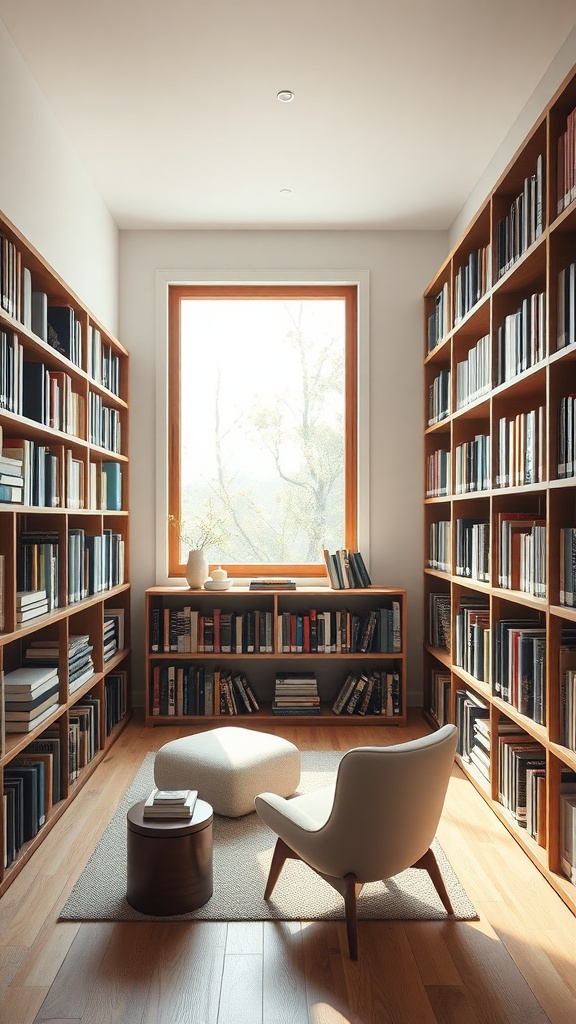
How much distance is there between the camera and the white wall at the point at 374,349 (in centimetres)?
506

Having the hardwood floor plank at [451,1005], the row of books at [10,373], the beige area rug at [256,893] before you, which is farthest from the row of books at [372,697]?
the row of books at [10,373]

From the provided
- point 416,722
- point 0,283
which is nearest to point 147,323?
point 0,283

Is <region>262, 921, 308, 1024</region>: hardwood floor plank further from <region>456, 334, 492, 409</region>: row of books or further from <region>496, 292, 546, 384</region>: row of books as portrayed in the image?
<region>456, 334, 492, 409</region>: row of books

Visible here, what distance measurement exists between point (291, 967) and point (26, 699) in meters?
1.38

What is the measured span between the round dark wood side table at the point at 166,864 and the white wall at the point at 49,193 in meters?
2.38

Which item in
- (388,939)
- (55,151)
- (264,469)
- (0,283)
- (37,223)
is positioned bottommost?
(388,939)

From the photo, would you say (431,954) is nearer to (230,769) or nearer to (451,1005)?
(451,1005)

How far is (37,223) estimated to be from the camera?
3377 millimetres

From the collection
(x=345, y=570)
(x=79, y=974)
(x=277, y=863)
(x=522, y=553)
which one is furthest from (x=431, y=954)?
(x=345, y=570)

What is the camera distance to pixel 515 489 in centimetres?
298

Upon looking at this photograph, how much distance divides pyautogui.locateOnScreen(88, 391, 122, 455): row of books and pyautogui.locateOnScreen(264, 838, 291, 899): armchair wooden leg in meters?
2.26

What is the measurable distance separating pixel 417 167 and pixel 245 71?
4.23ft

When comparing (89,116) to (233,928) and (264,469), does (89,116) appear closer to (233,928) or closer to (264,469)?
(264,469)

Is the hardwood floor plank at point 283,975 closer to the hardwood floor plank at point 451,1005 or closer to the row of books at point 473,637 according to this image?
the hardwood floor plank at point 451,1005
